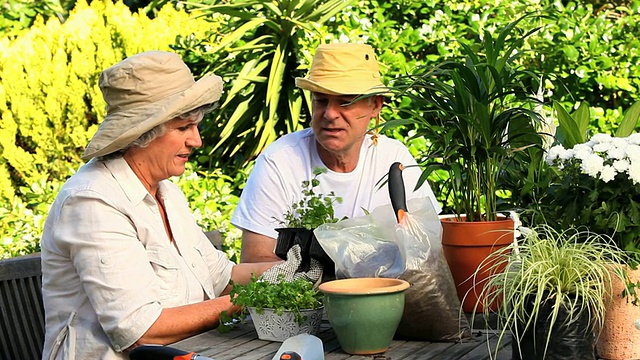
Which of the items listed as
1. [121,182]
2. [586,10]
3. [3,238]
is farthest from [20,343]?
[586,10]

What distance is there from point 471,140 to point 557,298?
0.69 meters

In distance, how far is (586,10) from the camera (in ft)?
19.7

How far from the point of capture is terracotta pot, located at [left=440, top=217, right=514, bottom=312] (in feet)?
7.80

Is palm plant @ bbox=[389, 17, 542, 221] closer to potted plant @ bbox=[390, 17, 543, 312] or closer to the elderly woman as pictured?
potted plant @ bbox=[390, 17, 543, 312]

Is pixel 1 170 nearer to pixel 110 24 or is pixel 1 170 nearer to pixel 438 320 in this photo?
pixel 110 24

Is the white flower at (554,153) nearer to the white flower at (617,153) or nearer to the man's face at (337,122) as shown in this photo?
the white flower at (617,153)

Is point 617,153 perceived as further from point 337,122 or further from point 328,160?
point 328,160

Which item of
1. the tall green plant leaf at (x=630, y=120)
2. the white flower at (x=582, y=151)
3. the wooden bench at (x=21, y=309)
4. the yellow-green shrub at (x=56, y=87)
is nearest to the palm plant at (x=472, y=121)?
the tall green plant leaf at (x=630, y=120)

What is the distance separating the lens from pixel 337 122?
3.29 metres

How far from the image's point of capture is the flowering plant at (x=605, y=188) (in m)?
1.96

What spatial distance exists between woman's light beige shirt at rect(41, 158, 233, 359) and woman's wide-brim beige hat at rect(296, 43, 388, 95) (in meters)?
0.92

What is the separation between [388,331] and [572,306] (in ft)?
1.43

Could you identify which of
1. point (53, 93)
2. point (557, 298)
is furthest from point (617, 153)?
point (53, 93)

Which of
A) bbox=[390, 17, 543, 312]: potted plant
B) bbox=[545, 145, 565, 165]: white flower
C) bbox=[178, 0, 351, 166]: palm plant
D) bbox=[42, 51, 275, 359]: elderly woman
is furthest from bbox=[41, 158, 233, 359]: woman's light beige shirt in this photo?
bbox=[178, 0, 351, 166]: palm plant
